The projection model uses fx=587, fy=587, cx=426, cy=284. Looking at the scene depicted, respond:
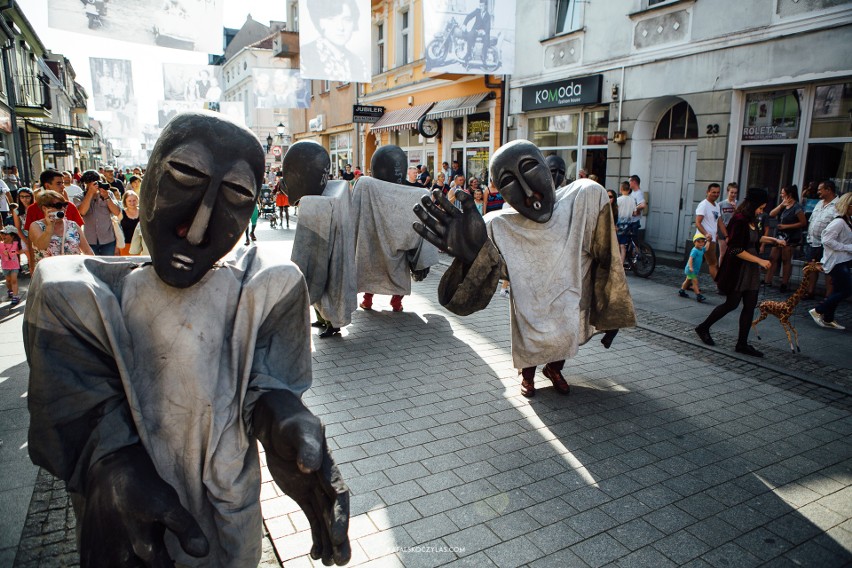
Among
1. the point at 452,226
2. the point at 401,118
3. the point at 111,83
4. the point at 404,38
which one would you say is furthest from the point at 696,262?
the point at 404,38

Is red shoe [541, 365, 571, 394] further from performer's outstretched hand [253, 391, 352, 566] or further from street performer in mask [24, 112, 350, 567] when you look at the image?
performer's outstretched hand [253, 391, 352, 566]

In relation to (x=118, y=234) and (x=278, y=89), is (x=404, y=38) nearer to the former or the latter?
(x=278, y=89)

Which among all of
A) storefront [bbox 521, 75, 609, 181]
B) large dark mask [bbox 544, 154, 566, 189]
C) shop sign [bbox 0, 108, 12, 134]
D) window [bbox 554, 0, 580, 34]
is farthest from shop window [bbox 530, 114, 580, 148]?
shop sign [bbox 0, 108, 12, 134]

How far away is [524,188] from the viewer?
13.6 ft

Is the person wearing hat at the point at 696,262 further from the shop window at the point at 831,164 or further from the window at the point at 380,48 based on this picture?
the window at the point at 380,48

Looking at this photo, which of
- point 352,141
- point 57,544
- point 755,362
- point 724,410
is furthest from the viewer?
point 352,141

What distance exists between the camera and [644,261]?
1020 centimetres

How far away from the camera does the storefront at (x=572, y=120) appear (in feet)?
42.0

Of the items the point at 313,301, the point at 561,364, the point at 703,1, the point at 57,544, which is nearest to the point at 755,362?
the point at 561,364

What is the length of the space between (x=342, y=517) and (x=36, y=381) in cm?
84

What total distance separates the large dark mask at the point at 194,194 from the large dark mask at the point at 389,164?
567 cm

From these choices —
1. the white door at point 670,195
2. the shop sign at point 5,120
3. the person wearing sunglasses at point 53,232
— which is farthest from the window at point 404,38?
the person wearing sunglasses at point 53,232

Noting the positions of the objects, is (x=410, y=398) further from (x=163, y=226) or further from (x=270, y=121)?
(x=270, y=121)

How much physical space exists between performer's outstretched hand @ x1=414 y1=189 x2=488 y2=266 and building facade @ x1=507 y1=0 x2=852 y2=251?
7.76 meters
